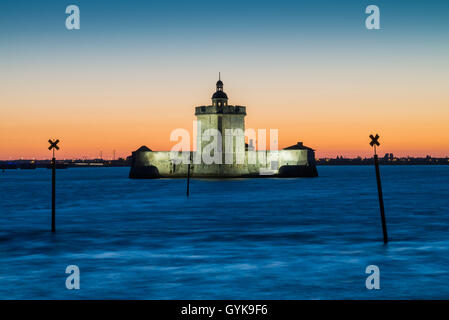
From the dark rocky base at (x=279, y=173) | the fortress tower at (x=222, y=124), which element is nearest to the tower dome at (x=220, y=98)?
the fortress tower at (x=222, y=124)

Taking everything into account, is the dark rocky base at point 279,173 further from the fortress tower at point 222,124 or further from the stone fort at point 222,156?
the fortress tower at point 222,124

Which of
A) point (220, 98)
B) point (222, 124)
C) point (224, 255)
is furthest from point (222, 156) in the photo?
point (224, 255)

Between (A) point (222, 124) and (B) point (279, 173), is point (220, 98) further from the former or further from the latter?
(B) point (279, 173)

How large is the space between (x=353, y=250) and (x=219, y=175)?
55.0 m

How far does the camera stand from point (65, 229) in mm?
23516

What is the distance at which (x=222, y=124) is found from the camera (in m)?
68.8

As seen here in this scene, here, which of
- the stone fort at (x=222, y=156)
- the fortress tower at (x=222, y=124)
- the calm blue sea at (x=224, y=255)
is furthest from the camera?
the stone fort at (x=222, y=156)

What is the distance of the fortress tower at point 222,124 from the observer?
68.8 m

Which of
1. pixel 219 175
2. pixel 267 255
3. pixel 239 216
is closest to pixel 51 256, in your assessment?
pixel 267 255

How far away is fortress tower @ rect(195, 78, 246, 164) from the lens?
A: 6875cm

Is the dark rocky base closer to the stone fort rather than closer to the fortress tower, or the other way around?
the stone fort

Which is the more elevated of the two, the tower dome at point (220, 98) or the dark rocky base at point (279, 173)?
the tower dome at point (220, 98)

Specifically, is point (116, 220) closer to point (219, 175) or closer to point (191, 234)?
point (191, 234)

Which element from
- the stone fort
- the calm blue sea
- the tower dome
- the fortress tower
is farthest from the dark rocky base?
the calm blue sea
